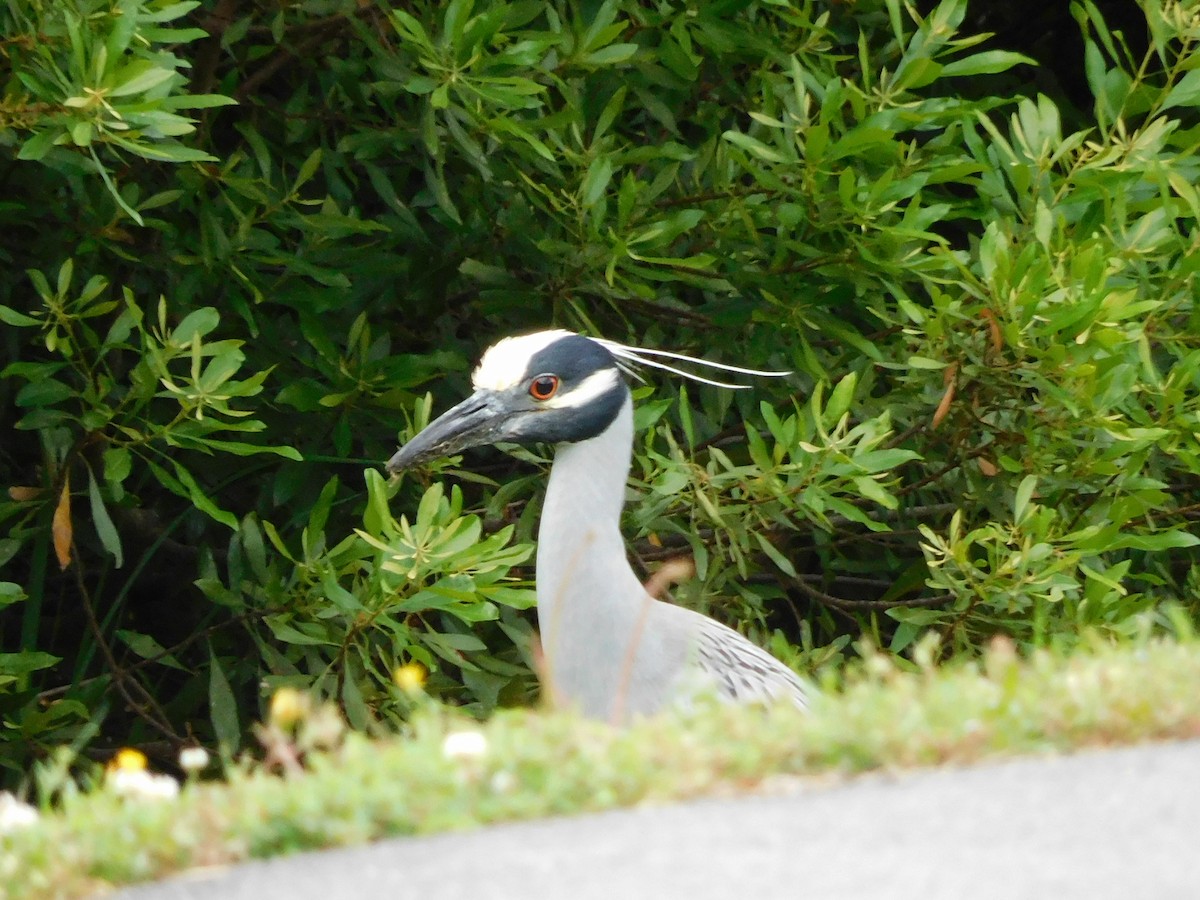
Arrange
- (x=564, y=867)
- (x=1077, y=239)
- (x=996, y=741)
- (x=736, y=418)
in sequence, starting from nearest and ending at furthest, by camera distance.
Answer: (x=564, y=867), (x=996, y=741), (x=1077, y=239), (x=736, y=418)

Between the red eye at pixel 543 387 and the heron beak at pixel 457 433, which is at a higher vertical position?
the red eye at pixel 543 387

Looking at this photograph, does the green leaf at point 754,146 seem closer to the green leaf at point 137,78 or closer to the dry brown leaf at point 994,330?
the dry brown leaf at point 994,330

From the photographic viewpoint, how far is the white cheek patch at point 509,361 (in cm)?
539

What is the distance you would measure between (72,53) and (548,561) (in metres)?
1.99

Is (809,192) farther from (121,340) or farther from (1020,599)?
(121,340)

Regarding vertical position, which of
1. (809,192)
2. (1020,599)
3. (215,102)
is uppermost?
(215,102)

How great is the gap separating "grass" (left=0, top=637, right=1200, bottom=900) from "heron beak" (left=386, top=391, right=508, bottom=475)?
1981mm

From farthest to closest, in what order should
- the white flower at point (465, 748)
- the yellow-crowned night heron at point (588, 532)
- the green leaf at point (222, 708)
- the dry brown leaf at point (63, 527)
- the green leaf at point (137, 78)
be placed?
the green leaf at point (222, 708), the dry brown leaf at point (63, 527), the yellow-crowned night heron at point (588, 532), the green leaf at point (137, 78), the white flower at point (465, 748)

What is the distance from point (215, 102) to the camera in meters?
5.06

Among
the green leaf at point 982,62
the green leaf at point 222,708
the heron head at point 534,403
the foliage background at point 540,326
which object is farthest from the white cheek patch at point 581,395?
the green leaf at point 982,62

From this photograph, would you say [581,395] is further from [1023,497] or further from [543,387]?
[1023,497]

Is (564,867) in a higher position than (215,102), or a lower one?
lower

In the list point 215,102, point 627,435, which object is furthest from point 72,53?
point 627,435

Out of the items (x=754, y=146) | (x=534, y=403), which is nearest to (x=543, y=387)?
(x=534, y=403)
